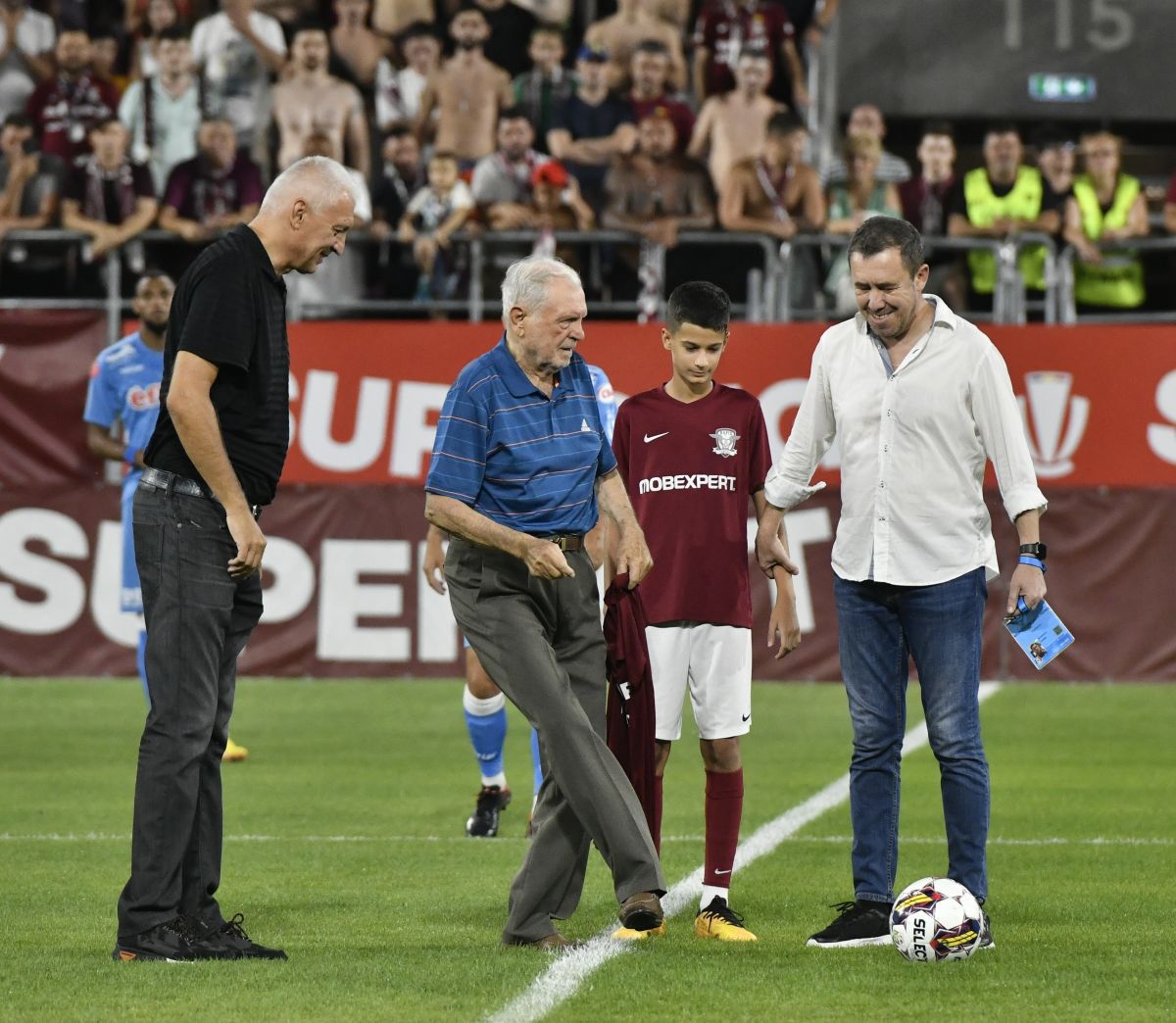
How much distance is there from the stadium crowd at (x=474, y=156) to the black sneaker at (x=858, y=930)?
10602 mm

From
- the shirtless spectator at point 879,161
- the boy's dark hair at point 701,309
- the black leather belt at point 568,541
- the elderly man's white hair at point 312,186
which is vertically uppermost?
the shirtless spectator at point 879,161

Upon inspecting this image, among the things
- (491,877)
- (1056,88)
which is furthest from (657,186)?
(491,877)

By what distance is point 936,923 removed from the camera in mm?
6441

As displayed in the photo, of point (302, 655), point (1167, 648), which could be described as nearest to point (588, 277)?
point (302, 655)

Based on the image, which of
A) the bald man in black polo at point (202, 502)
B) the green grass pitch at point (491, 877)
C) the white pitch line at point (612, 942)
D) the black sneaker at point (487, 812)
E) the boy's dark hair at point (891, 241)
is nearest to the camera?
the white pitch line at point (612, 942)

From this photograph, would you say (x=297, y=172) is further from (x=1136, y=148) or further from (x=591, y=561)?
(x=1136, y=148)

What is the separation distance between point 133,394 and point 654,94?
712 centimetres

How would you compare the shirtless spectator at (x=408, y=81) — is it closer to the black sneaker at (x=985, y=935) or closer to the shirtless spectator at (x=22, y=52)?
the shirtless spectator at (x=22, y=52)

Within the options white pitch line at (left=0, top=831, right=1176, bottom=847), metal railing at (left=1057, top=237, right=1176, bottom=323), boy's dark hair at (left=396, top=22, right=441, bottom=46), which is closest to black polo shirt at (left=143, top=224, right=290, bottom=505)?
white pitch line at (left=0, top=831, right=1176, bottom=847)

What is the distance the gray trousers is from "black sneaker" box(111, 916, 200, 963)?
1.05 m

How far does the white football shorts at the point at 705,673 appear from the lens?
287 inches

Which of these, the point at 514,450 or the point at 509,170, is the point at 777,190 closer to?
the point at 509,170

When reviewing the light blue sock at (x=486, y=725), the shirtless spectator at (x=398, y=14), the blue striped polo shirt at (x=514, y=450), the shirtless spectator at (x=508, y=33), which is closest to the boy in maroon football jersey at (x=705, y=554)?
the blue striped polo shirt at (x=514, y=450)

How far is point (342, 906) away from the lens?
7594 mm
